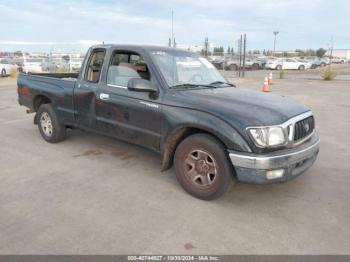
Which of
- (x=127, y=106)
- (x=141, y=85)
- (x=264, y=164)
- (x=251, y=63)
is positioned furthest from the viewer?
(x=251, y=63)

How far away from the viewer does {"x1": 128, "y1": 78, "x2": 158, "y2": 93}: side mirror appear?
409cm

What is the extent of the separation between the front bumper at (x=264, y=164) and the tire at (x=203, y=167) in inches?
6.1

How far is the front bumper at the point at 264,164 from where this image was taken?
339 cm

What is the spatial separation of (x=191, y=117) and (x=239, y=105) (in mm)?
572

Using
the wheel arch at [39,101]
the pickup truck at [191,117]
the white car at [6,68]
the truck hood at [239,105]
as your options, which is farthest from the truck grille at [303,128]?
the white car at [6,68]

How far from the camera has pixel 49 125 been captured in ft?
20.1

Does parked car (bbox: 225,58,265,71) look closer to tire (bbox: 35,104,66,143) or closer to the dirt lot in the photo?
the dirt lot

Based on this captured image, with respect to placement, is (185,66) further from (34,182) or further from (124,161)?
(34,182)

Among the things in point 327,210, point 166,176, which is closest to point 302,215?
point 327,210

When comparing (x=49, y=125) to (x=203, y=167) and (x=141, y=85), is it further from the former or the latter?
(x=203, y=167)

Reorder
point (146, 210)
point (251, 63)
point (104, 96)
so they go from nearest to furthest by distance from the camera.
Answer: point (146, 210) < point (104, 96) < point (251, 63)

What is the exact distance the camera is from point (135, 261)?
2.77m

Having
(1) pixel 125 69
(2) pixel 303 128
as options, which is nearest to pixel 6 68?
(1) pixel 125 69

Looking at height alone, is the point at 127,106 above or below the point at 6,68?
above
